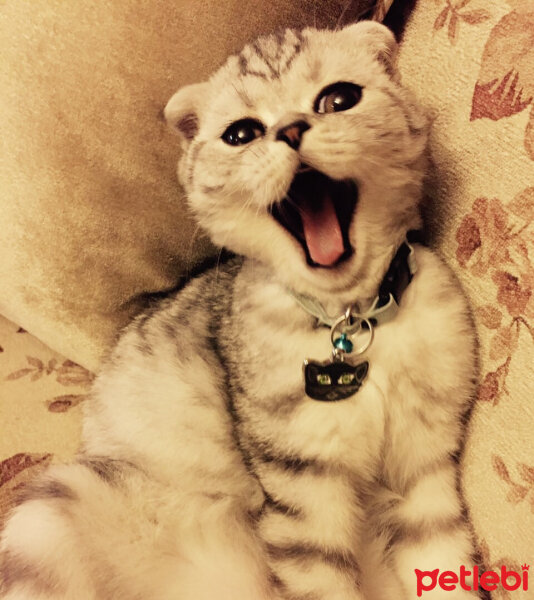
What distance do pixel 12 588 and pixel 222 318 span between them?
449mm

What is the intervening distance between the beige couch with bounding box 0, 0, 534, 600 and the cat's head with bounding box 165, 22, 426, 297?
87 millimetres

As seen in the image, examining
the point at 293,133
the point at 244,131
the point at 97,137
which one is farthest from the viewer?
the point at 97,137

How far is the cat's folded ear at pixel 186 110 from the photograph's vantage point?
0.73m

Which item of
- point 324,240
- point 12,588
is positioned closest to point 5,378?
point 12,588

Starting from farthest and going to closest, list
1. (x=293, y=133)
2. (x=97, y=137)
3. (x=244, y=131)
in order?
(x=97, y=137), (x=244, y=131), (x=293, y=133)

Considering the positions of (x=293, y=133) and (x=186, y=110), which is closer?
(x=293, y=133)

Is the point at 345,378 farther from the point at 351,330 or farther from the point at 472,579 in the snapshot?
the point at 472,579

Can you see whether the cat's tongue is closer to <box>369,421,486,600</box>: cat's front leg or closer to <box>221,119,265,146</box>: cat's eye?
<box>221,119,265,146</box>: cat's eye

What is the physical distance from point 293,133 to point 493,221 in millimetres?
280

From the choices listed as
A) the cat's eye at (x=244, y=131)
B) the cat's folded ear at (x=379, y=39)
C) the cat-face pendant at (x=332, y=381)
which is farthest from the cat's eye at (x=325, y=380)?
the cat's folded ear at (x=379, y=39)

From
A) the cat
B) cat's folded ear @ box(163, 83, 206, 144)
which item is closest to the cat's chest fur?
the cat

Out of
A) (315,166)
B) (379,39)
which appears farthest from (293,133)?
(379,39)

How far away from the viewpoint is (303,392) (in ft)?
2.19

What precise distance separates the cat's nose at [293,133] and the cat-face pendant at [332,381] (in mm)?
274
